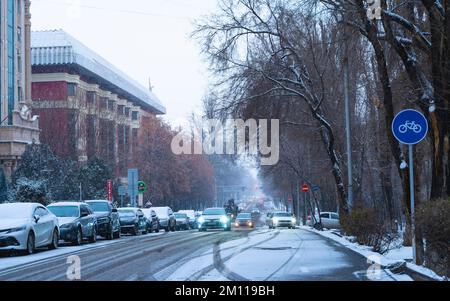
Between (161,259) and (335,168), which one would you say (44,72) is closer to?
(335,168)

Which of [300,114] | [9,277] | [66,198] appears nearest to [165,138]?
[66,198]

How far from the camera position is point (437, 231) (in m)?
11.5

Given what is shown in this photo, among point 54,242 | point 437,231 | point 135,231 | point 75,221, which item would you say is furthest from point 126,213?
point 437,231

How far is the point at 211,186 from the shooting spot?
8862 centimetres

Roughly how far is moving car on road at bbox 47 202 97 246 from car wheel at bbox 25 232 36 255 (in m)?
3.44

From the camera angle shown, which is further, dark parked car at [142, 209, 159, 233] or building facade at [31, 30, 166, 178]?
building facade at [31, 30, 166, 178]

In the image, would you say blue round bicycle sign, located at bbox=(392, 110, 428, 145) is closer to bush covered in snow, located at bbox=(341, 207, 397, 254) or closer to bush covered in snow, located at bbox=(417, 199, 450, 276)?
bush covered in snow, located at bbox=(417, 199, 450, 276)

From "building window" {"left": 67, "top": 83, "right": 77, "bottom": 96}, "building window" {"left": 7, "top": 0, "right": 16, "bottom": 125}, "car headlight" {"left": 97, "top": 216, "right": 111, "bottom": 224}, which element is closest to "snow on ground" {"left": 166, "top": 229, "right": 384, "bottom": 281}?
"car headlight" {"left": 97, "top": 216, "right": 111, "bottom": 224}

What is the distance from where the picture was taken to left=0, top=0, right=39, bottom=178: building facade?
50812 millimetres

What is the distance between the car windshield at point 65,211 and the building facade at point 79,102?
92.8 ft

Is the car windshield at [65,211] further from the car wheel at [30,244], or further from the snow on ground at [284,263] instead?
the snow on ground at [284,263]

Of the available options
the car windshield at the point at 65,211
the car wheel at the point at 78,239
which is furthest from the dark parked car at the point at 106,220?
the car wheel at the point at 78,239

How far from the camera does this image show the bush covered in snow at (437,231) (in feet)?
37.3
